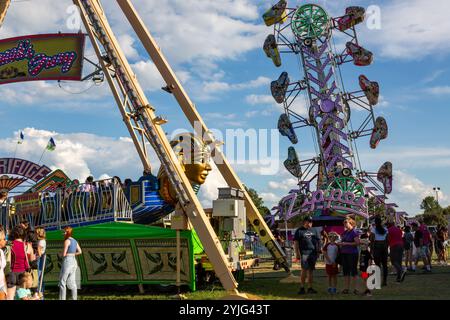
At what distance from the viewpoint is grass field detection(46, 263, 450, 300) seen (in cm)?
1117

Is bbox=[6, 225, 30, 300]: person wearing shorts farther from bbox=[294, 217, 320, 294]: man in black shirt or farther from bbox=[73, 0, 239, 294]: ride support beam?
bbox=[294, 217, 320, 294]: man in black shirt

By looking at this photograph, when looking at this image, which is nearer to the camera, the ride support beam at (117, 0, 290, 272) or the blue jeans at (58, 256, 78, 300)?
the blue jeans at (58, 256, 78, 300)

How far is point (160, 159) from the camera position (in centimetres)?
1176

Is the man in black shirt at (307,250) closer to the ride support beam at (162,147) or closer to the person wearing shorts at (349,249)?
the person wearing shorts at (349,249)

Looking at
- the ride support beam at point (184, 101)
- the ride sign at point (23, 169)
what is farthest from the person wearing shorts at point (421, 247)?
the ride sign at point (23, 169)

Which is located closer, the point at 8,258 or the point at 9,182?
the point at 8,258

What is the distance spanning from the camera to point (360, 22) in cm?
3444

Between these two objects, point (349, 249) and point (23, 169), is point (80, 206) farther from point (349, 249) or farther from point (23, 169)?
point (23, 169)

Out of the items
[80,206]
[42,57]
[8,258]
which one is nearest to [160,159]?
[80,206]

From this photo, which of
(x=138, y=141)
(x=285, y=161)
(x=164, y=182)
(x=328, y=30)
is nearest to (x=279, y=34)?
(x=328, y=30)

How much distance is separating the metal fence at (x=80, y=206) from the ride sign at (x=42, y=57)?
594 centimetres

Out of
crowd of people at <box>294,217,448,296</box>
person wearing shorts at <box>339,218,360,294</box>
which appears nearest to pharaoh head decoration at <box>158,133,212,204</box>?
crowd of people at <box>294,217,448,296</box>

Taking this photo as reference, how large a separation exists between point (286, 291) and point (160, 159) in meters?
4.22

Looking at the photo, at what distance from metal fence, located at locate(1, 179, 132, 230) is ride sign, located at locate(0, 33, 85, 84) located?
594 cm
